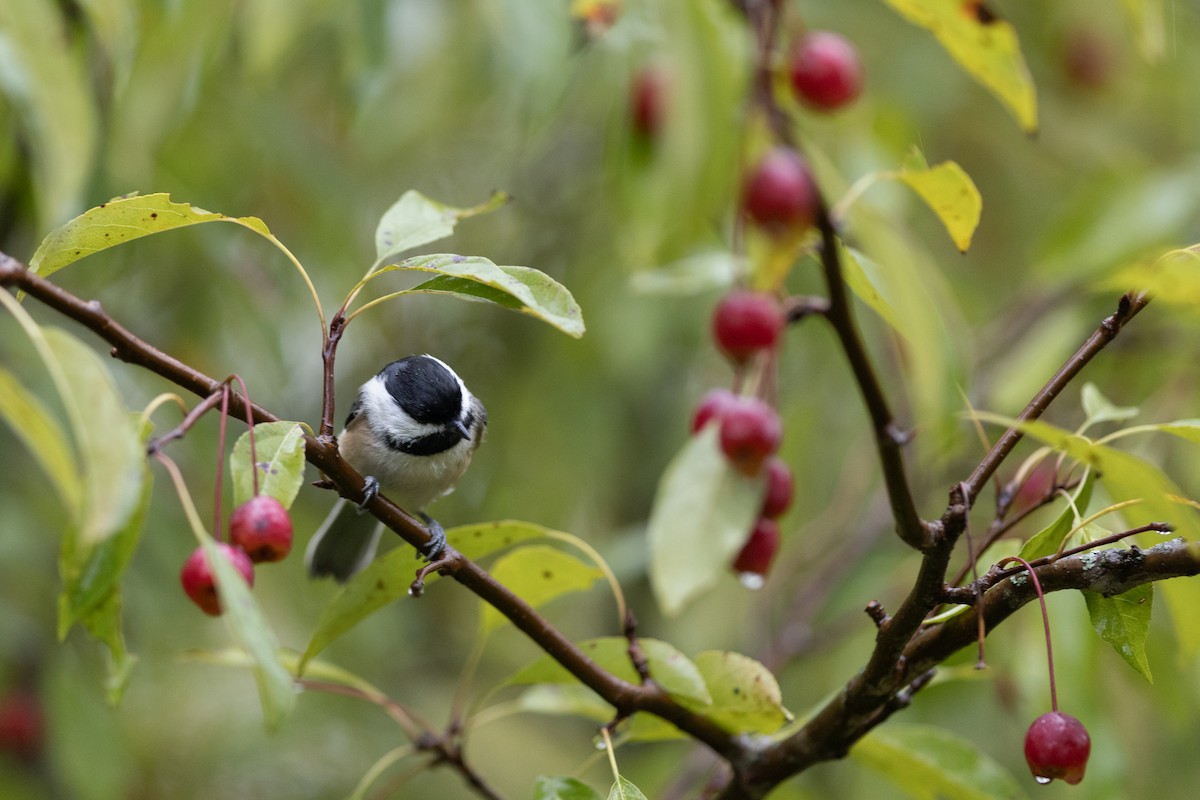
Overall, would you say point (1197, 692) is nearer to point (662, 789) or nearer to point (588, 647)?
point (662, 789)

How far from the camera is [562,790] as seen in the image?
1612mm

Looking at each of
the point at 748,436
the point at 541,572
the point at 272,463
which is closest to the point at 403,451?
the point at 541,572

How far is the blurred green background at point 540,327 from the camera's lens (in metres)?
2.55

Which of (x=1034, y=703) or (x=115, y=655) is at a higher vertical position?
(x=115, y=655)

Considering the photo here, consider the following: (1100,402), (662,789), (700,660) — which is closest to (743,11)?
(1100,402)

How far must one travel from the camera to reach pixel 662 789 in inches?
136

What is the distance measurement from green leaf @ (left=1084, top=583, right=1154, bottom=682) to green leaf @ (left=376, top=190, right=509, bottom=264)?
997 millimetres

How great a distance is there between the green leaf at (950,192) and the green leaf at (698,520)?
0.48 meters

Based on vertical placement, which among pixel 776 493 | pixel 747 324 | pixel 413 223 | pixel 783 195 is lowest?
pixel 776 493

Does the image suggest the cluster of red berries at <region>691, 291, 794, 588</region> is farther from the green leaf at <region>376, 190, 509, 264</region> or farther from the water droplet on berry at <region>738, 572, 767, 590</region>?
the green leaf at <region>376, 190, 509, 264</region>

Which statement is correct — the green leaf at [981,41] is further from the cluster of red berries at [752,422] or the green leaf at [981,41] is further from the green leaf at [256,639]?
the green leaf at [256,639]

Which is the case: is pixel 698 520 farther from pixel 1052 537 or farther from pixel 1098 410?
pixel 1098 410

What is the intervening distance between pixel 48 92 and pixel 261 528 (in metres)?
0.92

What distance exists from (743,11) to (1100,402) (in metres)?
0.87
